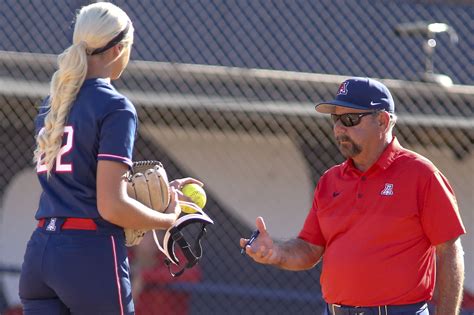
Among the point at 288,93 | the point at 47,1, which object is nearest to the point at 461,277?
the point at 288,93

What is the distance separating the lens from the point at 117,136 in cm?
315

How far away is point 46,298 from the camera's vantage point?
10.6ft

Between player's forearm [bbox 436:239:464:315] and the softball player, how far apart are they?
1101 millimetres

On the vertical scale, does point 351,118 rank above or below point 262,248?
above

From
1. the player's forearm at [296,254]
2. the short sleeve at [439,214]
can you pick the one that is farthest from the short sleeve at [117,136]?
the short sleeve at [439,214]

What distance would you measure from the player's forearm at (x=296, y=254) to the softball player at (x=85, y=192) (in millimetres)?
734

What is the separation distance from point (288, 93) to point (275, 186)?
112 cm

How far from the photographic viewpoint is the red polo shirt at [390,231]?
358cm

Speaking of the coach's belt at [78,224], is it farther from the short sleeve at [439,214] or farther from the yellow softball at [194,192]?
the short sleeve at [439,214]

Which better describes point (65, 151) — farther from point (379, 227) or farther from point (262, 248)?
point (379, 227)

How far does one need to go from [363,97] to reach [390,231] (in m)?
0.57

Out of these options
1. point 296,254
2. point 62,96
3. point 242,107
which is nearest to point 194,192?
point 296,254

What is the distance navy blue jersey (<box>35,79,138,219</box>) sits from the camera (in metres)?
3.17

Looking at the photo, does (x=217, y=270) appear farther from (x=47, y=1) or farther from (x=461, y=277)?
(x=461, y=277)
